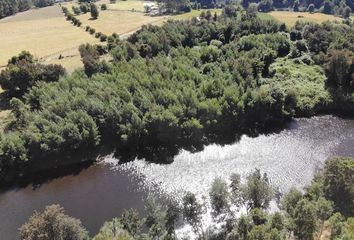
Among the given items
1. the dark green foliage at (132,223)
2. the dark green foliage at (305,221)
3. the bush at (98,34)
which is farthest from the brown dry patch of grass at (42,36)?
the dark green foliage at (305,221)

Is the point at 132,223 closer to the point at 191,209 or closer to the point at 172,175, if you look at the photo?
the point at 191,209

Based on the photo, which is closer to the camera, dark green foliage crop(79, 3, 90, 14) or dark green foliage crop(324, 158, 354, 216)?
dark green foliage crop(324, 158, 354, 216)

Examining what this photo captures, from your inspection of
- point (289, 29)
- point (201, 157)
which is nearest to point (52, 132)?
point (201, 157)

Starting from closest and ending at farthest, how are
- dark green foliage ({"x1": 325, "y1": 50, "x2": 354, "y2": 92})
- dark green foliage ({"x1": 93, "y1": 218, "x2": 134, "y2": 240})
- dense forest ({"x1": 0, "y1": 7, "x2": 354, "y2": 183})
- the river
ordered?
dark green foliage ({"x1": 93, "y1": 218, "x2": 134, "y2": 240}) < the river < dense forest ({"x1": 0, "y1": 7, "x2": 354, "y2": 183}) < dark green foliage ({"x1": 325, "y1": 50, "x2": 354, "y2": 92})

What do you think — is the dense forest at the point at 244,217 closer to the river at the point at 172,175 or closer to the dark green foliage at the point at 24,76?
the river at the point at 172,175

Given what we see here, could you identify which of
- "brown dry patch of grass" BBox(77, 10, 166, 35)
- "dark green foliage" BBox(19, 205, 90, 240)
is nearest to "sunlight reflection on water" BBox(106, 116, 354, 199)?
"dark green foliage" BBox(19, 205, 90, 240)

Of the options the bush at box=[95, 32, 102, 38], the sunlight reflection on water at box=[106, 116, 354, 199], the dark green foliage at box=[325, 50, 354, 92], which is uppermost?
the bush at box=[95, 32, 102, 38]

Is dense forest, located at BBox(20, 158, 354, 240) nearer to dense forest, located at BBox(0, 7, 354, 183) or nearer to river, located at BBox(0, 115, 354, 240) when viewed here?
river, located at BBox(0, 115, 354, 240)

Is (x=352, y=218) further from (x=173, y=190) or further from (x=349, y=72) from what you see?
(x=349, y=72)
